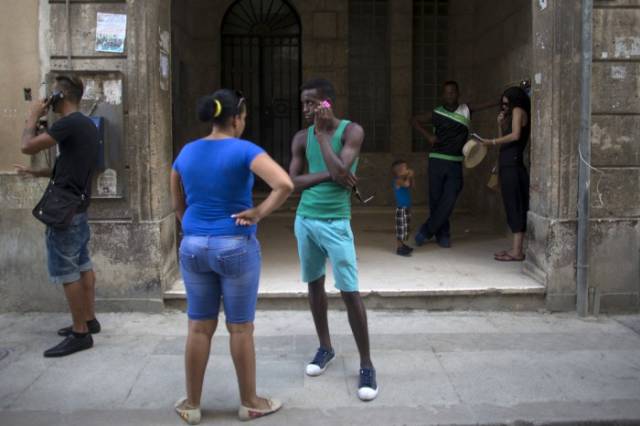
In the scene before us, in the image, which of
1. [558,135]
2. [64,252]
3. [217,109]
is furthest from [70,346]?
[558,135]

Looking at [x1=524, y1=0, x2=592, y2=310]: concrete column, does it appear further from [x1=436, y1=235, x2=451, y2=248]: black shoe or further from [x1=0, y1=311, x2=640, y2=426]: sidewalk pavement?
[x1=436, y1=235, x2=451, y2=248]: black shoe

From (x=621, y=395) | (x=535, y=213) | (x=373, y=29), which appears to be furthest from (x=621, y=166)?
(x=373, y=29)

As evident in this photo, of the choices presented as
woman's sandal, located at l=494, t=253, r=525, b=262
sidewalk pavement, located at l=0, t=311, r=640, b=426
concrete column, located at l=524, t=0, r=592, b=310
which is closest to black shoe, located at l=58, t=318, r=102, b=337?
sidewalk pavement, located at l=0, t=311, r=640, b=426

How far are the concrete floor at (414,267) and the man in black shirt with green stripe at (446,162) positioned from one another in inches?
10.8

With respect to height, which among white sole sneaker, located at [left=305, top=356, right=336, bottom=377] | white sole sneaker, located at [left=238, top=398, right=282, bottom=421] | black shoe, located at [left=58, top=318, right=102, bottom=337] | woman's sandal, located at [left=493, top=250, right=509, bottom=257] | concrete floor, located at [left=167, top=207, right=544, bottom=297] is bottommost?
white sole sneaker, located at [left=238, top=398, right=282, bottom=421]

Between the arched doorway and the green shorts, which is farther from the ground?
the arched doorway

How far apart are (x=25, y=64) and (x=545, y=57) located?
458 cm

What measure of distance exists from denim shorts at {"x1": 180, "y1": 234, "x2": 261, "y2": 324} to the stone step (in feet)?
7.59

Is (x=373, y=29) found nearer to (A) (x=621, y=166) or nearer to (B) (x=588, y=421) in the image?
(A) (x=621, y=166)

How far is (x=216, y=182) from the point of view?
3910 millimetres

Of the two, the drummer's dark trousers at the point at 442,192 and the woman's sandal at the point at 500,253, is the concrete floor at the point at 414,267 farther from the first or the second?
the drummer's dark trousers at the point at 442,192

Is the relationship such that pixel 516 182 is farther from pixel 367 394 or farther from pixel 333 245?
pixel 367 394

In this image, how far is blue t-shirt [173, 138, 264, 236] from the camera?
390cm

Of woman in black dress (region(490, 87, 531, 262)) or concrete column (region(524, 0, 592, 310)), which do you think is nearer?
concrete column (region(524, 0, 592, 310))
